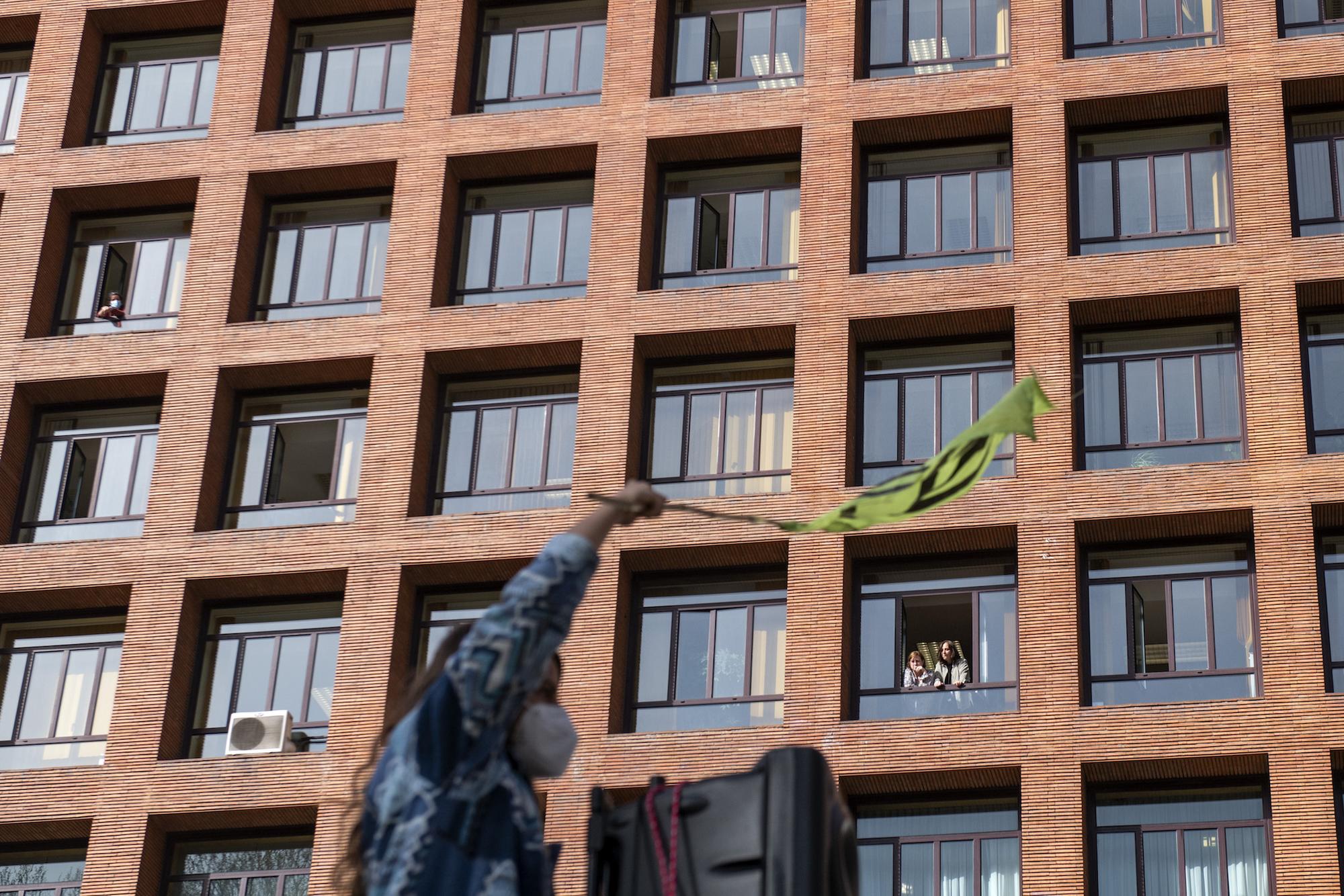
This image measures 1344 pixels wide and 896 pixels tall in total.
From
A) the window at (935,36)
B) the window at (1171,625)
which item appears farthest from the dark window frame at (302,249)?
the window at (1171,625)

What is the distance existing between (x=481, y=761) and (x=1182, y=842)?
77.4 ft

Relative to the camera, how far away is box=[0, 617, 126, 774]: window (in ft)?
102

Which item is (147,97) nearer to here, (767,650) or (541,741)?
(767,650)

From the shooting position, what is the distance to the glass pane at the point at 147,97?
35.8m

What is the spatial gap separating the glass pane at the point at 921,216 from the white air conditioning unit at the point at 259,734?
11.8 meters

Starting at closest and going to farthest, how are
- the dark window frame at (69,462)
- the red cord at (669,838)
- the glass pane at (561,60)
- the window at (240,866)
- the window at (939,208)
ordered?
1. the red cord at (669,838)
2. the window at (240,866)
3. the window at (939,208)
4. the dark window frame at (69,462)
5. the glass pane at (561,60)

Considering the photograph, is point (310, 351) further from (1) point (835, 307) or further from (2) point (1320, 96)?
(2) point (1320, 96)

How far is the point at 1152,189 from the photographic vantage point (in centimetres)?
3167

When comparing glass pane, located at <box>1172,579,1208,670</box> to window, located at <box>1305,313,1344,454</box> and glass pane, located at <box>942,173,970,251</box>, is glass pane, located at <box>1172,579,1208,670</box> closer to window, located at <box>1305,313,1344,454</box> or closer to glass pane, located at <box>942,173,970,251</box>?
window, located at <box>1305,313,1344,454</box>

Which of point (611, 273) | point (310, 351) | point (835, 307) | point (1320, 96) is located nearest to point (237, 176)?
point (310, 351)

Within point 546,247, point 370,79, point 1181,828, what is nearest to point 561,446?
point 546,247

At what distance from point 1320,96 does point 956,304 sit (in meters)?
6.41

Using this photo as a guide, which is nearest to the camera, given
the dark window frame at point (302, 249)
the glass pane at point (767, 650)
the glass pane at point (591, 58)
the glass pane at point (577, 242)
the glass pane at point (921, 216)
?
the glass pane at point (767, 650)

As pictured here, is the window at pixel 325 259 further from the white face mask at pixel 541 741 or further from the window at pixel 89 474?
the white face mask at pixel 541 741
